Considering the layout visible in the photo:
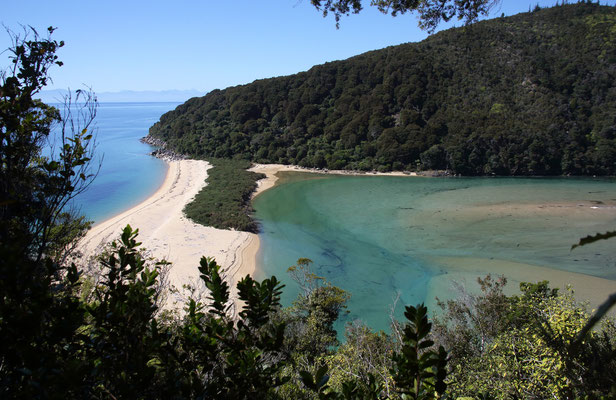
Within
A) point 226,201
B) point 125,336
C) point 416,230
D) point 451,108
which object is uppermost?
point 451,108

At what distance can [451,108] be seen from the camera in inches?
1896

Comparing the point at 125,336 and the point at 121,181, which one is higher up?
the point at 125,336

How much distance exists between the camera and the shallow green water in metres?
17.3

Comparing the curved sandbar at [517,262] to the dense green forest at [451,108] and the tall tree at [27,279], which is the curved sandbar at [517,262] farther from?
the dense green forest at [451,108]

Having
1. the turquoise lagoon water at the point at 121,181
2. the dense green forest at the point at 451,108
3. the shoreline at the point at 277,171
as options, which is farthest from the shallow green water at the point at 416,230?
the turquoise lagoon water at the point at 121,181

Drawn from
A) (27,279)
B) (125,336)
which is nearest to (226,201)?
(125,336)

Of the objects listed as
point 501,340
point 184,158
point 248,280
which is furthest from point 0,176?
point 184,158

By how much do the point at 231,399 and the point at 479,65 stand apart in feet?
194

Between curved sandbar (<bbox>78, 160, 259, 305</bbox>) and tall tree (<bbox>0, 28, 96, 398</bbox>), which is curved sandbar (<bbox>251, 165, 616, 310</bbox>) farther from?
tall tree (<bbox>0, 28, 96, 398</bbox>)

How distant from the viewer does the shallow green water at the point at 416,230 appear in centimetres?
1727

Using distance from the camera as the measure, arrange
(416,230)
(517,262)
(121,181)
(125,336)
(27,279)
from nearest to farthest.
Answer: (27,279) < (125,336) < (517,262) < (416,230) < (121,181)

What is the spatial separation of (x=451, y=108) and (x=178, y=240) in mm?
40031

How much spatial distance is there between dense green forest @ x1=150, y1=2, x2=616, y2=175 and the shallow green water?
20.2ft

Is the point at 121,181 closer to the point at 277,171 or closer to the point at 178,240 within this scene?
the point at 277,171
